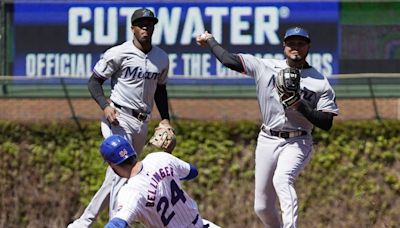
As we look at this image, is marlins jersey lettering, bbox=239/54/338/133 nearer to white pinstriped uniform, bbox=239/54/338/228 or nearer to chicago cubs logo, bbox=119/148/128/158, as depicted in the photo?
white pinstriped uniform, bbox=239/54/338/228

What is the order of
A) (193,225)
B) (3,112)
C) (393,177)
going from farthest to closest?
(3,112) < (393,177) < (193,225)

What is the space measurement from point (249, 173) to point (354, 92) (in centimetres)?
129

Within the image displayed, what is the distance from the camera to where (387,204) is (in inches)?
403

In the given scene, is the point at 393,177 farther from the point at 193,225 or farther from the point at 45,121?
the point at 193,225

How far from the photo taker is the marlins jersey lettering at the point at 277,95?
26.2 ft

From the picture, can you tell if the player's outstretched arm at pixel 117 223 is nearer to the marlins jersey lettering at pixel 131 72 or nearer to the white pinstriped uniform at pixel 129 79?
the white pinstriped uniform at pixel 129 79

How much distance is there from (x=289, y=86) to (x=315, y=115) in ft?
1.06

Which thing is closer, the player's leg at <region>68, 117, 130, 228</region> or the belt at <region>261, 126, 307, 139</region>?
the belt at <region>261, 126, 307, 139</region>

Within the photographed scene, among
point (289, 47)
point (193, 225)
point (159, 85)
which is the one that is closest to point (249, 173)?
point (159, 85)

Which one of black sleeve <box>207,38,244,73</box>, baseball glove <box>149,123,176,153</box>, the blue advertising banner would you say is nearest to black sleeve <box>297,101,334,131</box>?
black sleeve <box>207,38,244,73</box>

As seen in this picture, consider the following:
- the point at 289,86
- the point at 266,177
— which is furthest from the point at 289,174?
the point at 289,86

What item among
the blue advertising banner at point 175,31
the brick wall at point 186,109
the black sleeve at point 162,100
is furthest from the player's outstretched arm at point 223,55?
the blue advertising banner at point 175,31

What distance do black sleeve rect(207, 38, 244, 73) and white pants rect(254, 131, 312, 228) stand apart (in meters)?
0.56

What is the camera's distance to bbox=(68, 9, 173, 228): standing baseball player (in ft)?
28.0
